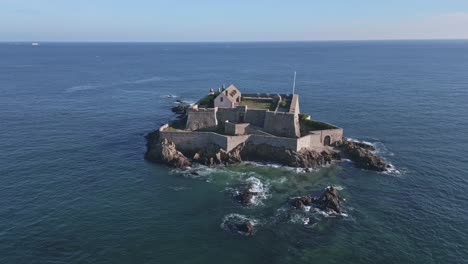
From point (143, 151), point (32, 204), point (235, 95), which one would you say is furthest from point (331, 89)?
point (32, 204)

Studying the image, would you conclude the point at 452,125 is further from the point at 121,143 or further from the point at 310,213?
the point at 121,143

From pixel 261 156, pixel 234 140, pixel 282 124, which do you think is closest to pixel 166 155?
pixel 234 140

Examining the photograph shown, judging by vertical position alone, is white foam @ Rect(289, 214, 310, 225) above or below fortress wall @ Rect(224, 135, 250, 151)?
below

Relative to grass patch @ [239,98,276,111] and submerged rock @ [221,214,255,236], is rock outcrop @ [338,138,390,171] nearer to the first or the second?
grass patch @ [239,98,276,111]

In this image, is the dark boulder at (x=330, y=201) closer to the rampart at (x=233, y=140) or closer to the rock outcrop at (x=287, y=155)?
the rock outcrop at (x=287, y=155)

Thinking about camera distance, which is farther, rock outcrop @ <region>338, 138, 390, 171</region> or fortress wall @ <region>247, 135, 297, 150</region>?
fortress wall @ <region>247, 135, 297, 150</region>

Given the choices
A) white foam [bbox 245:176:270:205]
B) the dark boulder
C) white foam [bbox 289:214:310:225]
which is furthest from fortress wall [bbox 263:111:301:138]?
white foam [bbox 289:214:310:225]

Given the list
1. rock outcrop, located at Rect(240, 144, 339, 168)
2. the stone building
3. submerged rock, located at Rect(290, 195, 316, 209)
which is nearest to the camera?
Answer: submerged rock, located at Rect(290, 195, 316, 209)
